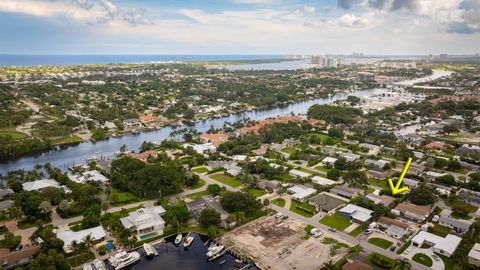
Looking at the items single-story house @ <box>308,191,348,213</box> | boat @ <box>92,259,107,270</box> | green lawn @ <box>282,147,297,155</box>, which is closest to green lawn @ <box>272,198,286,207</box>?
single-story house @ <box>308,191,348,213</box>

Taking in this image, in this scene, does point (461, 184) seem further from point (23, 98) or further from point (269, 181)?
point (23, 98)

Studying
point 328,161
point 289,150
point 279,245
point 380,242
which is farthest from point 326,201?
point 289,150

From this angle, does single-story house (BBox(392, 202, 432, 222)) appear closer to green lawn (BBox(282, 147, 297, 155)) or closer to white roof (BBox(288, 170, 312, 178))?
Answer: white roof (BBox(288, 170, 312, 178))

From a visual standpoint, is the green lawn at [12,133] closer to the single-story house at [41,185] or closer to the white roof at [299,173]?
the single-story house at [41,185]

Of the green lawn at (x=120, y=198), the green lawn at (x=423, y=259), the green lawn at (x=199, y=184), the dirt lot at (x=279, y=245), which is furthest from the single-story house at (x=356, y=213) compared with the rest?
the green lawn at (x=120, y=198)

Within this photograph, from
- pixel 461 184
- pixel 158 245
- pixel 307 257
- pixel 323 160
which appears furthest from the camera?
pixel 323 160

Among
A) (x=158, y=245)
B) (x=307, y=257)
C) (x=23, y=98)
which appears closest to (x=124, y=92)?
(x=23, y=98)
